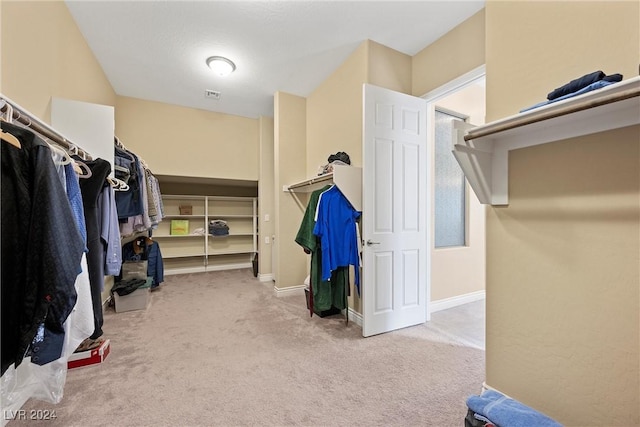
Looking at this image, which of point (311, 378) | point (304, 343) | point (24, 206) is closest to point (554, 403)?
point (311, 378)

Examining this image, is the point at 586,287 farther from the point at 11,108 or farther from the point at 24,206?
the point at 11,108

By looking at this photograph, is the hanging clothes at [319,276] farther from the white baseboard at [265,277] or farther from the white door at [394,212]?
the white baseboard at [265,277]

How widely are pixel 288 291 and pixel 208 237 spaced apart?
92.3 inches

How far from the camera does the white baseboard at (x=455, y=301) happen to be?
2.84 meters

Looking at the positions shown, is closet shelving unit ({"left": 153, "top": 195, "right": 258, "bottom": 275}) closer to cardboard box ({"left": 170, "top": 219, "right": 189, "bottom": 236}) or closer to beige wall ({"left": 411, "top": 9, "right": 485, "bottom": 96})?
cardboard box ({"left": 170, "top": 219, "right": 189, "bottom": 236})

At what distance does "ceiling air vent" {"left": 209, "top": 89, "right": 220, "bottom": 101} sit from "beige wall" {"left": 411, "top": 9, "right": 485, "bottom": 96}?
2682 millimetres

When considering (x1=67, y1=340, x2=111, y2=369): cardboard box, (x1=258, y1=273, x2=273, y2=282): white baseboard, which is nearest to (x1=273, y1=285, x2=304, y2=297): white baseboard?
(x1=258, y1=273, x2=273, y2=282): white baseboard

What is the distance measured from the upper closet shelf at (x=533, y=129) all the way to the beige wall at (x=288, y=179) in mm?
2577

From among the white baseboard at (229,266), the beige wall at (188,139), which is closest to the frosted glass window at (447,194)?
the beige wall at (188,139)

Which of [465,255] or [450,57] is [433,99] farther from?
[465,255]

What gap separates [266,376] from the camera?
5.48 ft

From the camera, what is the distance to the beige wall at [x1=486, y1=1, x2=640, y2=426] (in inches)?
38.8

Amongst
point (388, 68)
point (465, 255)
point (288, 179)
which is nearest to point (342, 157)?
point (388, 68)

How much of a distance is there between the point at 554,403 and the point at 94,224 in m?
2.60
